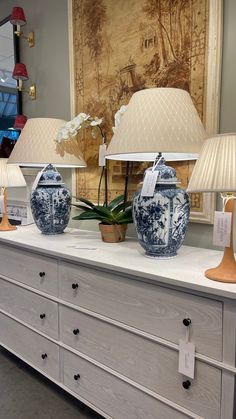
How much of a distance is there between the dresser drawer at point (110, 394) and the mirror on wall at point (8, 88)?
5.13 feet

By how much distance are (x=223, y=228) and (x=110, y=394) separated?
2.59ft

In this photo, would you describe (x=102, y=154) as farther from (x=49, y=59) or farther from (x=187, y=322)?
(x=187, y=322)

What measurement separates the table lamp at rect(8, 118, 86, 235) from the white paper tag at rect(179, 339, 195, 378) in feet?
2.98

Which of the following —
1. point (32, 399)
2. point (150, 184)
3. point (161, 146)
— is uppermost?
point (161, 146)

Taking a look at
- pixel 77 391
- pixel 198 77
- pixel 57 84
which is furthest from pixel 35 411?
pixel 57 84

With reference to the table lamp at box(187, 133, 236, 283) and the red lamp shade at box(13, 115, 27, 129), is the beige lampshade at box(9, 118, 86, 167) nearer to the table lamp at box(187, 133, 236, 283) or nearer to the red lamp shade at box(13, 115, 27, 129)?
the red lamp shade at box(13, 115, 27, 129)

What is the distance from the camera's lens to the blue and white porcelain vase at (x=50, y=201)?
1.55m

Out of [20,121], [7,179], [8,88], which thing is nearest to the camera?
[7,179]

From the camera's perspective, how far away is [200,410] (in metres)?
0.94

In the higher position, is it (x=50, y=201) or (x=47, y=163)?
(x=47, y=163)

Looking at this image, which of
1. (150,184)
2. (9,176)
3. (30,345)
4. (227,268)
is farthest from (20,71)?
(227,268)

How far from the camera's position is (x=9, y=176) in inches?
70.4

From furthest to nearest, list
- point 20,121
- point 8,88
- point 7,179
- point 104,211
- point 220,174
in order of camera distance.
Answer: point 8,88 → point 20,121 → point 7,179 → point 104,211 → point 220,174

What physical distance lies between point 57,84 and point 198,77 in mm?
1019
